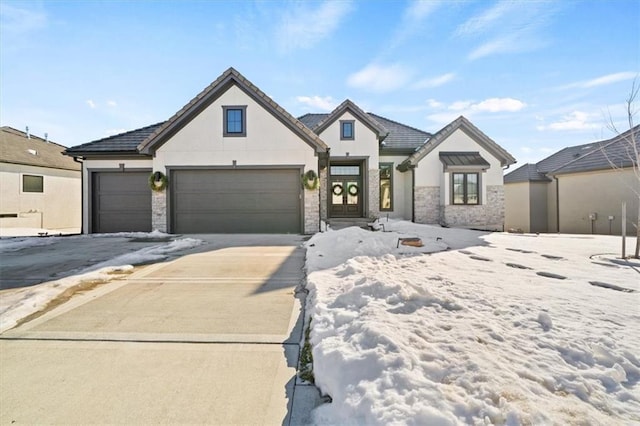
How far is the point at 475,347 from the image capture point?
240 centimetres

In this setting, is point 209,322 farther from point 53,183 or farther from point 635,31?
point 53,183

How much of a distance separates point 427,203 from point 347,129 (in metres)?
5.48

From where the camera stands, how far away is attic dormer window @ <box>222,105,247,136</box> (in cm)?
1134

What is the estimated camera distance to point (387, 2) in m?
8.13

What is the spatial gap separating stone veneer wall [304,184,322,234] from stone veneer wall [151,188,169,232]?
17.9 feet

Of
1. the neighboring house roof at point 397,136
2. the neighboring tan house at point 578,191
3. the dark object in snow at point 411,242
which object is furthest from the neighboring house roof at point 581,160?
the dark object in snow at point 411,242

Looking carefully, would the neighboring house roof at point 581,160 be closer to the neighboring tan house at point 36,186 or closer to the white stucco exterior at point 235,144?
the white stucco exterior at point 235,144

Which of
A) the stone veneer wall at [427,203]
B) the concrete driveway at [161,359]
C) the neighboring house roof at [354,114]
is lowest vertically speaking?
the concrete driveway at [161,359]

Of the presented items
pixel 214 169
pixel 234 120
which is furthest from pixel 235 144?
pixel 214 169

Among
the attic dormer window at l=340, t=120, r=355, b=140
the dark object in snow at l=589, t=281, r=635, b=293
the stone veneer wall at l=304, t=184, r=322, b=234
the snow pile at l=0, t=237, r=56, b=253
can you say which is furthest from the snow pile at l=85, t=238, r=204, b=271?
the attic dormer window at l=340, t=120, r=355, b=140

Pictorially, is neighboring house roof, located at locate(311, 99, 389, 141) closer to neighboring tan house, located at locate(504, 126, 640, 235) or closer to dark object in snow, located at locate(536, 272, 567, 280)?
neighboring tan house, located at locate(504, 126, 640, 235)

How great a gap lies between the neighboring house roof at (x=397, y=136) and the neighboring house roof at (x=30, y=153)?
567 inches

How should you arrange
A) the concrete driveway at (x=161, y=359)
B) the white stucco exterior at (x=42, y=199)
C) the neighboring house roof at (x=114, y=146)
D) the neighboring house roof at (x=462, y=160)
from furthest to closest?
the white stucco exterior at (x=42, y=199) → the neighboring house roof at (x=462, y=160) → the neighboring house roof at (x=114, y=146) → the concrete driveway at (x=161, y=359)

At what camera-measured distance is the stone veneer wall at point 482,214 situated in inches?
555
